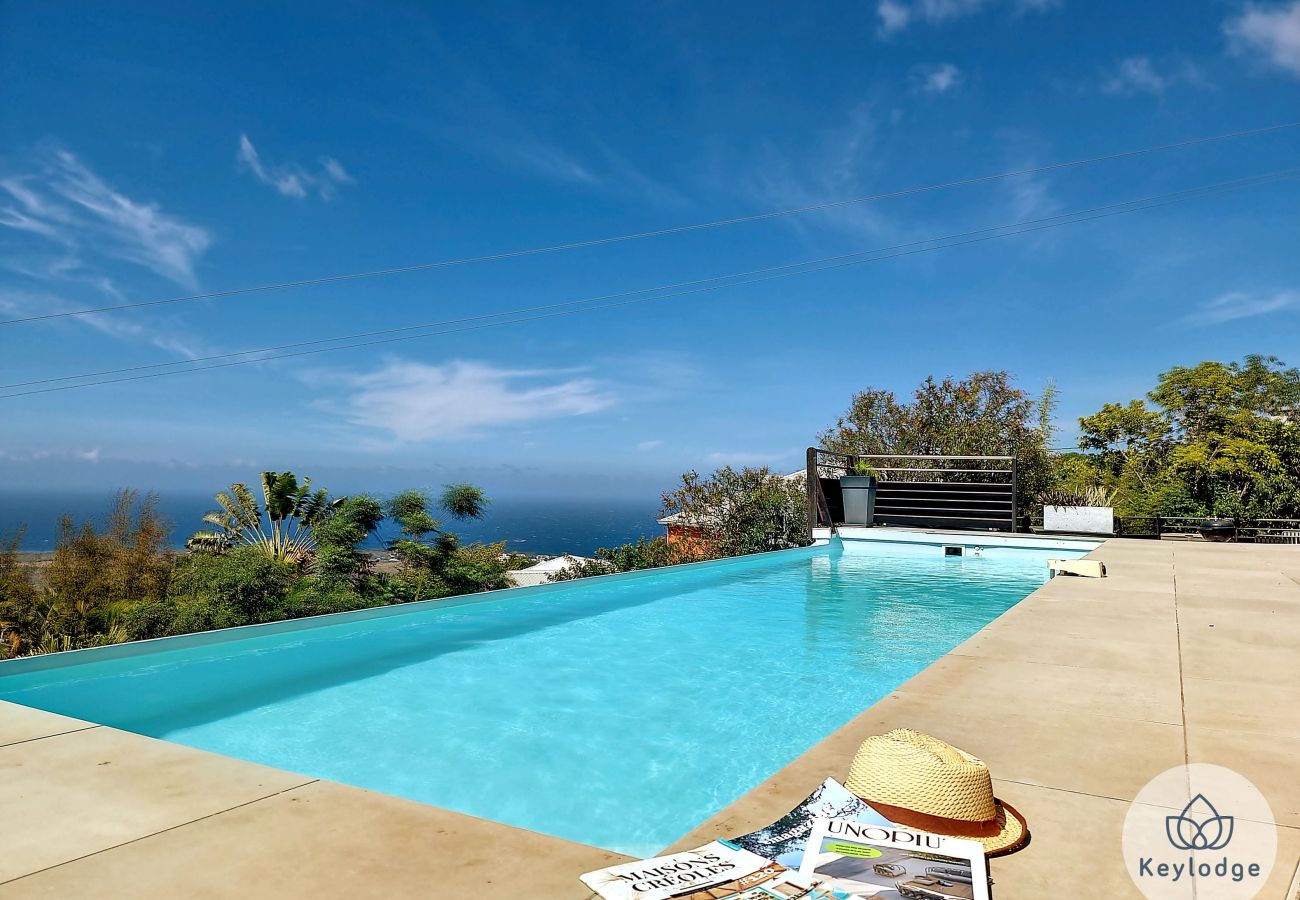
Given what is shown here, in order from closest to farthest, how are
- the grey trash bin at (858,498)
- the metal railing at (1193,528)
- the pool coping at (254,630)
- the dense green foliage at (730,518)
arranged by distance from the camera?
the pool coping at (254,630)
the metal railing at (1193,528)
the grey trash bin at (858,498)
the dense green foliage at (730,518)

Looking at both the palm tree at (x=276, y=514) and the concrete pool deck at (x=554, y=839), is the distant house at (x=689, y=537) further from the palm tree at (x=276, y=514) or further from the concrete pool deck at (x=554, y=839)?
the concrete pool deck at (x=554, y=839)

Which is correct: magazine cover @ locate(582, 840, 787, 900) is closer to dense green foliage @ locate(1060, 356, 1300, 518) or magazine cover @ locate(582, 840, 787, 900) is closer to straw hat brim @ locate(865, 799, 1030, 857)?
straw hat brim @ locate(865, 799, 1030, 857)

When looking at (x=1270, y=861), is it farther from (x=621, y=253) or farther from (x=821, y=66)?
(x=621, y=253)

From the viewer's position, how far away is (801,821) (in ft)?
5.19

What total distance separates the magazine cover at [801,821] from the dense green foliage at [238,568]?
654cm

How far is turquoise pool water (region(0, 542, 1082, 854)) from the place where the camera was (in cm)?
284

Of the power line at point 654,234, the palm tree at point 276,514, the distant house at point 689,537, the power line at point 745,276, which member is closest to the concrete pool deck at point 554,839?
the distant house at point 689,537

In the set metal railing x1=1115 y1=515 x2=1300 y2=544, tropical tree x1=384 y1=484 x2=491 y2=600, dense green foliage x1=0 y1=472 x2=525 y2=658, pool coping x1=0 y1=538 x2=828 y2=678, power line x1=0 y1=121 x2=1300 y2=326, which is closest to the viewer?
pool coping x1=0 y1=538 x2=828 y2=678

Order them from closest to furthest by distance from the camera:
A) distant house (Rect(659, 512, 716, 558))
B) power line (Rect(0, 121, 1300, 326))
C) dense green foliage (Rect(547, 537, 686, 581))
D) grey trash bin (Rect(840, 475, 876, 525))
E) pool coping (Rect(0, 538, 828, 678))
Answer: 1. pool coping (Rect(0, 538, 828, 678))
2. dense green foliage (Rect(547, 537, 686, 581))
3. grey trash bin (Rect(840, 475, 876, 525))
4. distant house (Rect(659, 512, 716, 558))
5. power line (Rect(0, 121, 1300, 326))

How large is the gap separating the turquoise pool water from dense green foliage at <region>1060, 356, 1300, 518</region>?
872cm

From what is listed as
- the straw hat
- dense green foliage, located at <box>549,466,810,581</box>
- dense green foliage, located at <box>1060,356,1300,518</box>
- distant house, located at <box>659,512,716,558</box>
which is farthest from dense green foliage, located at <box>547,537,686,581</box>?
the straw hat

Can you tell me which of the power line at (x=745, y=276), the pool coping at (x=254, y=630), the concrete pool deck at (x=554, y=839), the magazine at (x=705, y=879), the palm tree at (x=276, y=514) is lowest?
the pool coping at (x=254, y=630)

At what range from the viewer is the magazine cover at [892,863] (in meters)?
1.30

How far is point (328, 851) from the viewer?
1.51 metres
